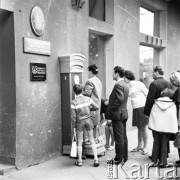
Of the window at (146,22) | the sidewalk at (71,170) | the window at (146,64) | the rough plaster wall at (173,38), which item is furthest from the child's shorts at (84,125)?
the rough plaster wall at (173,38)

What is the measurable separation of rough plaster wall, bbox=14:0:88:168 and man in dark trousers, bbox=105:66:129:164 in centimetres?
122

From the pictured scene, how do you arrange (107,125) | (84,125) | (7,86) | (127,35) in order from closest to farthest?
(7,86) → (84,125) → (107,125) → (127,35)

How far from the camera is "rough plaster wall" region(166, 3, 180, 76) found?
510 inches

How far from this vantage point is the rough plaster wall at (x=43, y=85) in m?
5.72

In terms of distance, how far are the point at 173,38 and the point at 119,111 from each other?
8235 mm

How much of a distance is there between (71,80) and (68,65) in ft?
1.02

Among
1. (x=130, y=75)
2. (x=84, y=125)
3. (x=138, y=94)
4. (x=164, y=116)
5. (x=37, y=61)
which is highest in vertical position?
(x=37, y=61)

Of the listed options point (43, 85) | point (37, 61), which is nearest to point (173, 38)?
point (43, 85)

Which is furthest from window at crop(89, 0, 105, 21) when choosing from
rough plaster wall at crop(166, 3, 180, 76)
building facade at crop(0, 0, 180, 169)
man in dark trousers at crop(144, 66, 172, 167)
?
rough plaster wall at crop(166, 3, 180, 76)

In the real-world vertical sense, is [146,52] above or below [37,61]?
above

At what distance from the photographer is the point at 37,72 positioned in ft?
20.0

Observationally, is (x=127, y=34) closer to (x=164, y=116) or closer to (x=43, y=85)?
(x=43, y=85)

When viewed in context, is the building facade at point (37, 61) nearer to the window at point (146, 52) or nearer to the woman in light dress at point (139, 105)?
the woman in light dress at point (139, 105)

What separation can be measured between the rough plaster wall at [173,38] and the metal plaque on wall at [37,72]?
774cm
